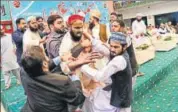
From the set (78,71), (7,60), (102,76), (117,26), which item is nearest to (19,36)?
(7,60)

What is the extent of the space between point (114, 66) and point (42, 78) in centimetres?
55

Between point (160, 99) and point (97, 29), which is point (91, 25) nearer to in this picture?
point (97, 29)

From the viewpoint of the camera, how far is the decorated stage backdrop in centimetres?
689

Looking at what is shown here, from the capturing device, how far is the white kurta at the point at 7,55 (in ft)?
14.3

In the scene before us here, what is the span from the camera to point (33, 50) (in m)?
1.57

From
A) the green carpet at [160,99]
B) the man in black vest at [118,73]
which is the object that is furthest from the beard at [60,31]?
the green carpet at [160,99]

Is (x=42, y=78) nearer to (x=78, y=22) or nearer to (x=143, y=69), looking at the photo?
(x=78, y=22)

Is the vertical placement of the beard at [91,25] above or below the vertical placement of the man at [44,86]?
above

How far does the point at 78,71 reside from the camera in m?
2.09

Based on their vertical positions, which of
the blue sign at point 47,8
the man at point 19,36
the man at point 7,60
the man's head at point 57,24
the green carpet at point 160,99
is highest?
the blue sign at point 47,8

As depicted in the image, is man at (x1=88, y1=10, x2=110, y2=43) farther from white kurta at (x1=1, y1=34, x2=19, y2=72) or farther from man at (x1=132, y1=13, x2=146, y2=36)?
man at (x1=132, y1=13, x2=146, y2=36)

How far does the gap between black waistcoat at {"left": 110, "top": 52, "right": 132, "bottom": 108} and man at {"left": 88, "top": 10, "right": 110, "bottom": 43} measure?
29.7 inches

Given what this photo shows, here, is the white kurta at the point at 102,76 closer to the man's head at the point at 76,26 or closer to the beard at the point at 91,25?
the man's head at the point at 76,26

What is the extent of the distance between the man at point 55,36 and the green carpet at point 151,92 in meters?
1.05
